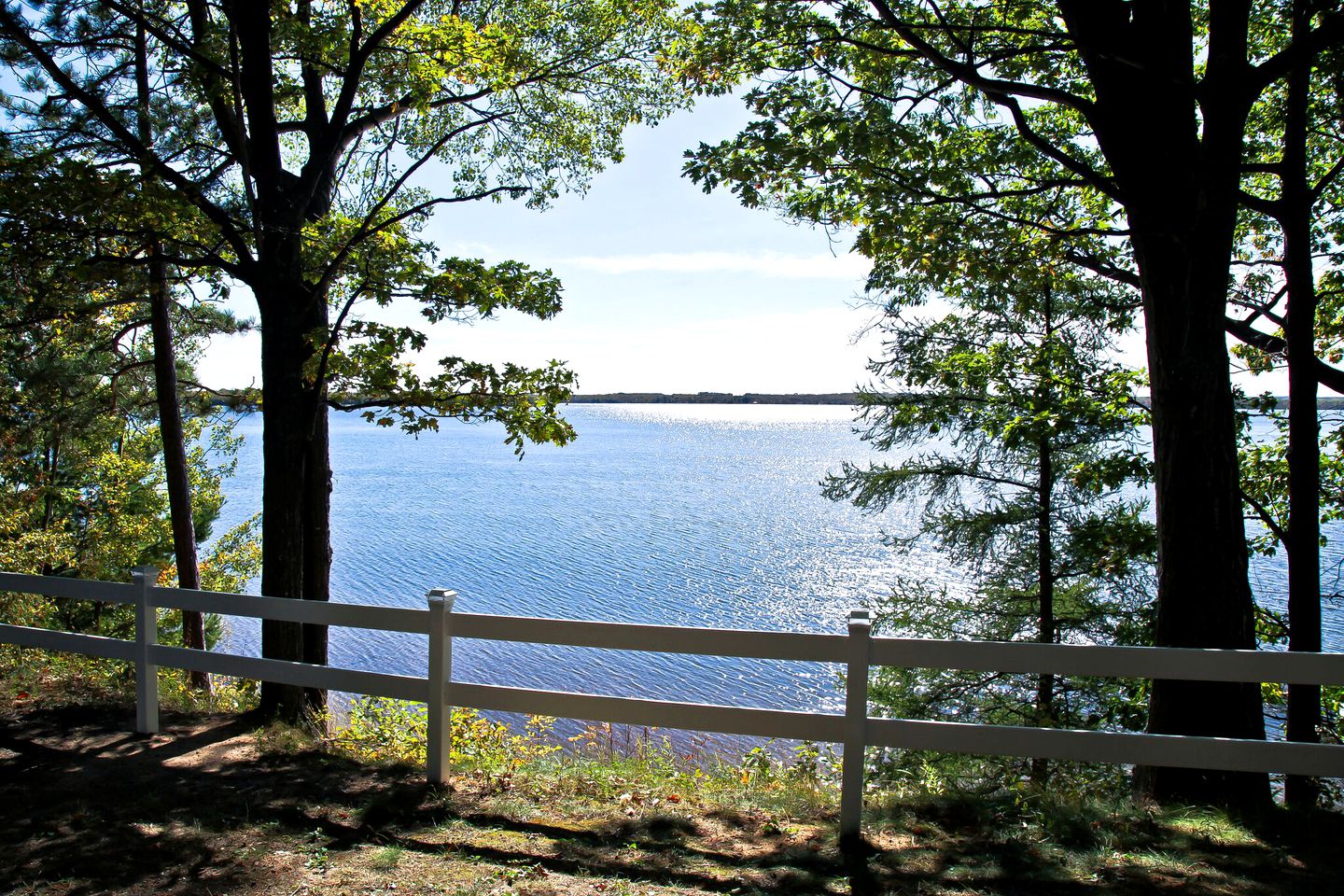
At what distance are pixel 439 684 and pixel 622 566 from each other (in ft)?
86.4

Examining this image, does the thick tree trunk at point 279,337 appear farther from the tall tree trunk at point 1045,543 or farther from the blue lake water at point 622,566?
the blue lake water at point 622,566

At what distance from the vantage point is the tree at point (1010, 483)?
42.1 feet

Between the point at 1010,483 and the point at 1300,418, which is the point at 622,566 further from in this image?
the point at 1300,418

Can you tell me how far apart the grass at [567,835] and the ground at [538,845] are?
1 centimetres

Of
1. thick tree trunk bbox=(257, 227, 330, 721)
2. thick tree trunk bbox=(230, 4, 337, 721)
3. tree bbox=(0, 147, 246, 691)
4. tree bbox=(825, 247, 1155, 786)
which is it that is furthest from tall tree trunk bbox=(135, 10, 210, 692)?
tree bbox=(825, 247, 1155, 786)

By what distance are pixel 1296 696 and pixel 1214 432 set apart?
352 cm

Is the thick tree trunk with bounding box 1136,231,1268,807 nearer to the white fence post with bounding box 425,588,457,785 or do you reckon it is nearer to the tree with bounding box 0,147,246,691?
the white fence post with bounding box 425,588,457,785

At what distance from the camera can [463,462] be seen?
3337 inches

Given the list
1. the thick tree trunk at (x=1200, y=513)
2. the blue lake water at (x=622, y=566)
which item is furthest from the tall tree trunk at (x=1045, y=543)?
the thick tree trunk at (x=1200, y=513)

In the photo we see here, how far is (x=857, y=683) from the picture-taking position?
15.8 ft

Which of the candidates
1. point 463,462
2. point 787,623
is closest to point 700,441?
point 463,462

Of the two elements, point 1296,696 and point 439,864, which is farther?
point 1296,696

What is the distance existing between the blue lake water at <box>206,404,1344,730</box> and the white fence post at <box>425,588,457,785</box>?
41.4 ft

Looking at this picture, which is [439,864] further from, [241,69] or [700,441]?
[700,441]
